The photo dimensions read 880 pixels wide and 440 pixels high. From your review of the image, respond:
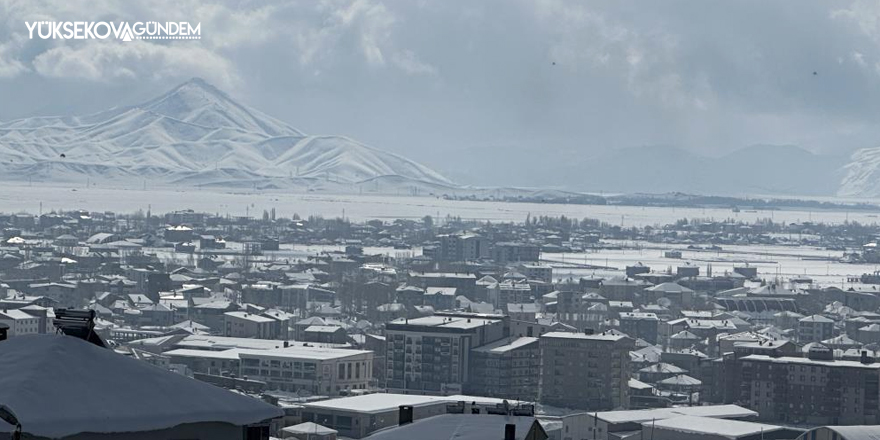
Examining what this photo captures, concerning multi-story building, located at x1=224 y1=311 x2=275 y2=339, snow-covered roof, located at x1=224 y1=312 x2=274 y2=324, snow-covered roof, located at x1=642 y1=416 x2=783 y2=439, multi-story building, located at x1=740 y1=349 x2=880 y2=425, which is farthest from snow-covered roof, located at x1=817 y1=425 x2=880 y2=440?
snow-covered roof, located at x1=224 y1=312 x2=274 y2=324

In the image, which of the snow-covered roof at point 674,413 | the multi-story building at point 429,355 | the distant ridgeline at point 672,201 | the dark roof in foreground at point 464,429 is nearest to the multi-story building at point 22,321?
the multi-story building at point 429,355

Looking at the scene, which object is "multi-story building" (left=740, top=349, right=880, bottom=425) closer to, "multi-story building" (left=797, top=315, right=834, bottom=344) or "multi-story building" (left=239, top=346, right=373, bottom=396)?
"multi-story building" (left=239, top=346, right=373, bottom=396)

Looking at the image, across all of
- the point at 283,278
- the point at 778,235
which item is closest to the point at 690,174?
the point at 778,235

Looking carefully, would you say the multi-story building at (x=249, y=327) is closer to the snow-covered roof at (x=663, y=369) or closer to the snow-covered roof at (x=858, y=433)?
the snow-covered roof at (x=663, y=369)

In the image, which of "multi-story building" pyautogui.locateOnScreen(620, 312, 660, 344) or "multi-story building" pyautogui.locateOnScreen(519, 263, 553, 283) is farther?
"multi-story building" pyautogui.locateOnScreen(519, 263, 553, 283)

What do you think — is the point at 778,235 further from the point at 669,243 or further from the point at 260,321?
the point at 260,321

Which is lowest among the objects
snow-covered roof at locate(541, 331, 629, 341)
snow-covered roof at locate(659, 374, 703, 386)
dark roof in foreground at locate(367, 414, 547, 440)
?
snow-covered roof at locate(659, 374, 703, 386)
